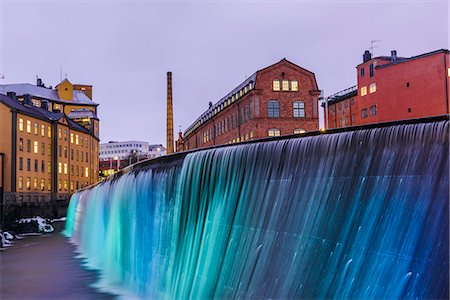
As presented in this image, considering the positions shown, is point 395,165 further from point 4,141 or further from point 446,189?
point 4,141

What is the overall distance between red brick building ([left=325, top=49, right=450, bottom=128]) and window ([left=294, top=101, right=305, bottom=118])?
303 inches

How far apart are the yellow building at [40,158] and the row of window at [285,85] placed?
30.9m

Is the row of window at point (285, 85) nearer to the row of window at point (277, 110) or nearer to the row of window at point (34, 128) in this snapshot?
the row of window at point (277, 110)

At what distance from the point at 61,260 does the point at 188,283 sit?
19.4 m

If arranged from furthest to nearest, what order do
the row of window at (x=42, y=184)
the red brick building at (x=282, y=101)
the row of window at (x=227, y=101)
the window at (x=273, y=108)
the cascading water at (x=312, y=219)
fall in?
1. the row of window at (x=42, y=184)
2. the row of window at (x=227, y=101)
3. the window at (x=273, y=108)
4. the red brick building at (x=282, y=101)
5. the cascading water at (x=312, y=219)

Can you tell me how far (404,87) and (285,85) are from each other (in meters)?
12.4

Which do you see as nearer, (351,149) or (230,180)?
(351,149)

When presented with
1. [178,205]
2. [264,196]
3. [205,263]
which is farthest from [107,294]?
[264,196]

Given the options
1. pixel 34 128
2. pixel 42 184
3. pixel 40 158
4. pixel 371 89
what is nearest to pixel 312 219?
pixel 371 89

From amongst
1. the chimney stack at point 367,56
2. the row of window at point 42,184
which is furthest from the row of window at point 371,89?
the row of window at point 42,184

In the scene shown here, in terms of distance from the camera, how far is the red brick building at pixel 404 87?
41.8 metres

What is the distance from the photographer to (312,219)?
1021 cm

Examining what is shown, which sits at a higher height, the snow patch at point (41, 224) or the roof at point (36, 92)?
the roof at point (36, 92)

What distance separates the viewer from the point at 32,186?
201 ft
